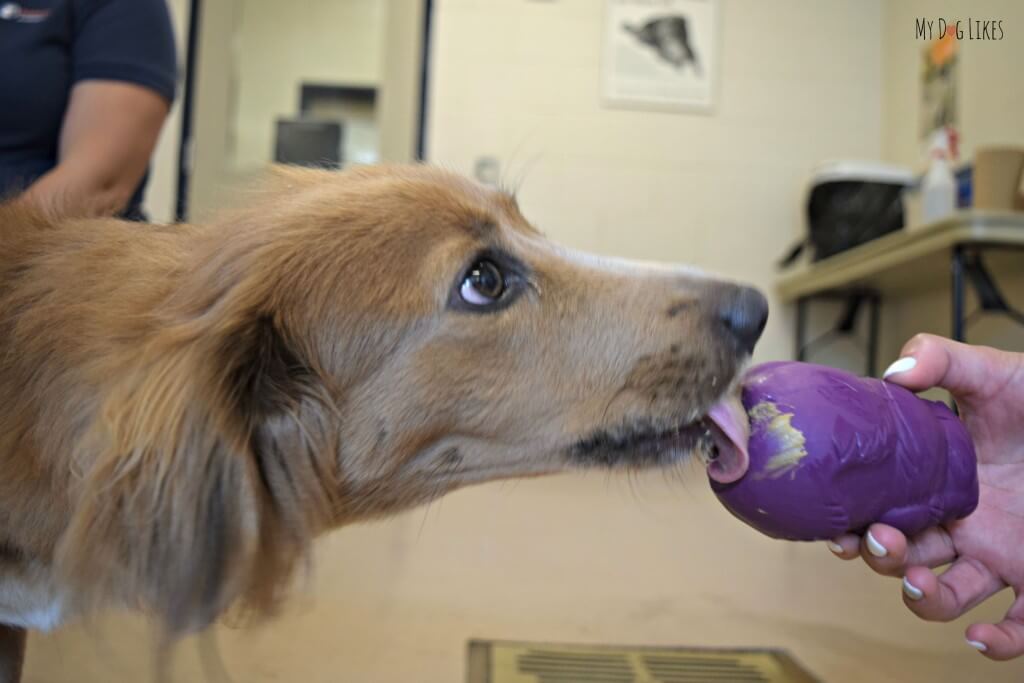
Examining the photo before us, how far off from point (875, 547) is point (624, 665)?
2.01 ft

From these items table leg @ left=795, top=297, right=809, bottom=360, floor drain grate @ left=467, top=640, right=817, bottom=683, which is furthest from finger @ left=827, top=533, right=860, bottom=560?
table leg @ left=795, top=297, right=809, bottom=360

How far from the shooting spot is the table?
304cm

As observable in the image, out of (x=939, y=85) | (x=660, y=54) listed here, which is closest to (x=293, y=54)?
(x=660, y=54)

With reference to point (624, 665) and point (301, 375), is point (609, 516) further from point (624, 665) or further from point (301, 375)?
point (301, 375)

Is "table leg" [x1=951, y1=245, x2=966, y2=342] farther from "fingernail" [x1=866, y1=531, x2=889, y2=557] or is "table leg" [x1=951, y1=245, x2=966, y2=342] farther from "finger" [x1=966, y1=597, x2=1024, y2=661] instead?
"fingernail" [x1=866, y1=531, x2=889, y2=557]

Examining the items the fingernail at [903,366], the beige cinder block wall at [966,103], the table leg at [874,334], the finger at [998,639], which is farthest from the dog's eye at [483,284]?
the table leg at [874,334]

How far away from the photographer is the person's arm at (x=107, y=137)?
170 centimetres

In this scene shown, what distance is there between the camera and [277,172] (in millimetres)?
1382

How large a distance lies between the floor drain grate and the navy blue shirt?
1.20m

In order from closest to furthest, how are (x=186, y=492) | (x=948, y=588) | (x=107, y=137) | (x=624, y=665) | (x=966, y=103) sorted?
(x=186, y=492) → (x=948, y=588) → (x=624, y=665) → (x=107, y=137) → (x=966, y=103)

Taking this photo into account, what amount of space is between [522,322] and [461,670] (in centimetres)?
72

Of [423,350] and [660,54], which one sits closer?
[423,350]

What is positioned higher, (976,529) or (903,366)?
(903,366)

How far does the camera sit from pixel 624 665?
151 centimetres
